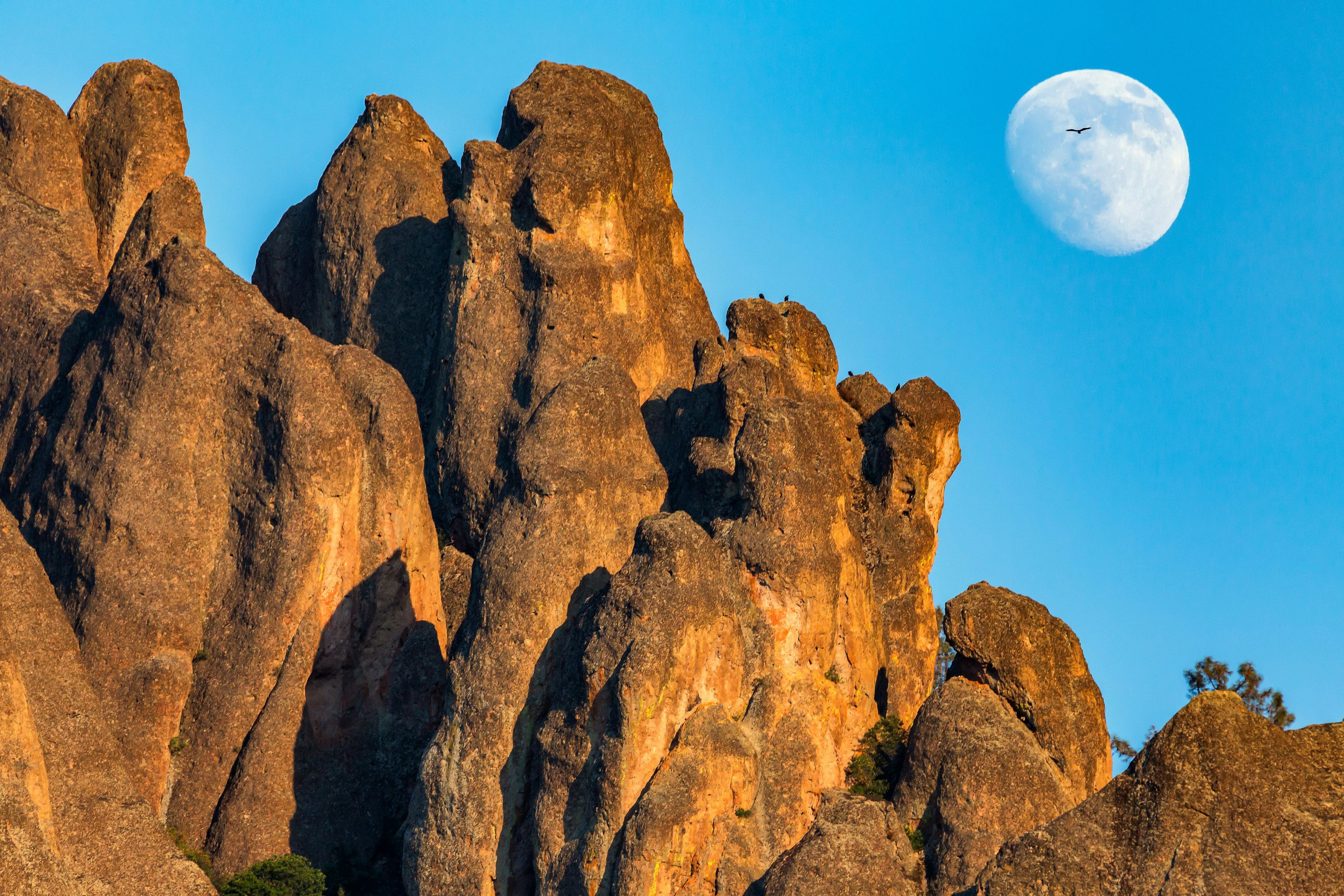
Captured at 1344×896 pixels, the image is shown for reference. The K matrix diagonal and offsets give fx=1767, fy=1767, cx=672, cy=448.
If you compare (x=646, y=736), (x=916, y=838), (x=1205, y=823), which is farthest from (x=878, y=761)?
(x=1205, y=823)

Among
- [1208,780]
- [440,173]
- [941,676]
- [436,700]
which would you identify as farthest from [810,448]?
[941,676]

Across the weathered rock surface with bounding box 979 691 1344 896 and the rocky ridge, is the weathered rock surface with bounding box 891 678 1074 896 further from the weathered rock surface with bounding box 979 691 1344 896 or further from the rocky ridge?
the weathered rock surface with bounding box 979 691 1344 896

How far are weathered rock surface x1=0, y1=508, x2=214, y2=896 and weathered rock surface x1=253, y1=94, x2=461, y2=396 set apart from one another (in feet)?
80.1

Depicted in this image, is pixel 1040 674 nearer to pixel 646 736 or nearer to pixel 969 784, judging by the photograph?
pixel 969 784

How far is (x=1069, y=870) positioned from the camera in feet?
119

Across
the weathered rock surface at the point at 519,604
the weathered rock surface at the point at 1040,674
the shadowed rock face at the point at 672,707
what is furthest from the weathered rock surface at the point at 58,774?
the weathered rock surface at the point at 1040,674

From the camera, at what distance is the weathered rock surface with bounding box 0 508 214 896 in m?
39.2

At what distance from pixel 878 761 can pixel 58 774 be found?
73.9ft

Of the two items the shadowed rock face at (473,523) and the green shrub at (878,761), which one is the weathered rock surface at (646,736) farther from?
the green shrub at (878,761)

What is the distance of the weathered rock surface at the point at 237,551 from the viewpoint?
50.5 m

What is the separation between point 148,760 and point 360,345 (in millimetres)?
23767

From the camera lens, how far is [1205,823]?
119 feet

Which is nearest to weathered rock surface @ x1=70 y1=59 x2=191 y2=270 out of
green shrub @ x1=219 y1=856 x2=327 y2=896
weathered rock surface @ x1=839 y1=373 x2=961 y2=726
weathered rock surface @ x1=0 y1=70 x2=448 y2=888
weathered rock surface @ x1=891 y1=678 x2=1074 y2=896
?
weathered rock surface @ x1=0 y1=70 x2=448 y2=888

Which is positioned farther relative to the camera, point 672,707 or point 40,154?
point 40,154
